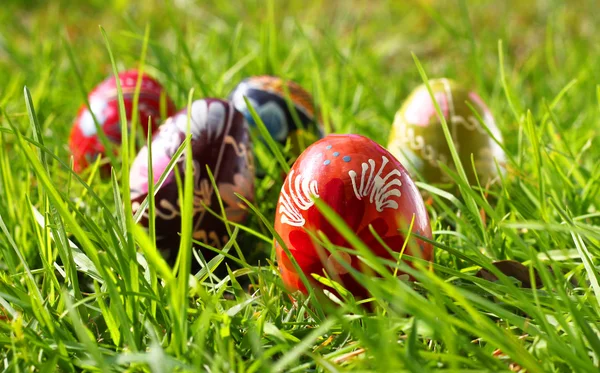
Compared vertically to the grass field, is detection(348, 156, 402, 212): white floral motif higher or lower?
higher

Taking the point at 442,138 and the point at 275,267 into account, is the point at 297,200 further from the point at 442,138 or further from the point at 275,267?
the point at 442,138

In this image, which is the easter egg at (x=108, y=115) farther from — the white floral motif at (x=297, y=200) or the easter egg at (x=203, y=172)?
the white floral motif at (x=297, y=200)

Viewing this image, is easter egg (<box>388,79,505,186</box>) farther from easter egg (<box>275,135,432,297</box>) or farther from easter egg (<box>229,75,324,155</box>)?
easter egg (<box>275,135,432,297</box>)

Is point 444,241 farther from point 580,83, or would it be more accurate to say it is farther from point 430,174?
point 580,83

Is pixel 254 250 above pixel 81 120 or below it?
below

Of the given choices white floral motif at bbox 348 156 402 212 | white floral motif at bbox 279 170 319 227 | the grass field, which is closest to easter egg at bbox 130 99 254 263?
the grass field

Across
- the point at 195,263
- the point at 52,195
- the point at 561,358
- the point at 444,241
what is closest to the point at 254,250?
the point at 195,263

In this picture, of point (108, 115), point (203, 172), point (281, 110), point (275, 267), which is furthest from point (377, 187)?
point (108, 115)
